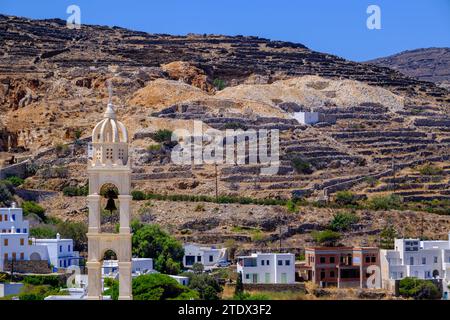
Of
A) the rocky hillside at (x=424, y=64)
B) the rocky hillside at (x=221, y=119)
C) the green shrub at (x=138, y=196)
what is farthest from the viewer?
the rocky hillside at (x=424, y=64)

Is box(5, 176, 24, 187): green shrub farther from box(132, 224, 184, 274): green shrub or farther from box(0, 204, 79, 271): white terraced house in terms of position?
box(0, 204, 79, 271): white terraced house

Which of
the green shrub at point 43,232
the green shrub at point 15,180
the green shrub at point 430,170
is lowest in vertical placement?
the green shrub at point 43,232

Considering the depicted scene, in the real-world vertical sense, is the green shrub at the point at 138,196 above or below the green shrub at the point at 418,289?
above

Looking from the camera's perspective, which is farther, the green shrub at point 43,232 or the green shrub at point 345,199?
the green shrub at point 345,199

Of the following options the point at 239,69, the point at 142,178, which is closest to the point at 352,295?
the point at 142,178

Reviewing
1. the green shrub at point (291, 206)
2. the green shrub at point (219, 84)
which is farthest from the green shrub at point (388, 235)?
the green shrub at point (219, 84)

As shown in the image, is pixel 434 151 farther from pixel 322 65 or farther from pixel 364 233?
pixel 322 65

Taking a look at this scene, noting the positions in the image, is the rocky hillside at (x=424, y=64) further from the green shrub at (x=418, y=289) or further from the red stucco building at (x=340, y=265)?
the green shrub at (x=418, y=289)
